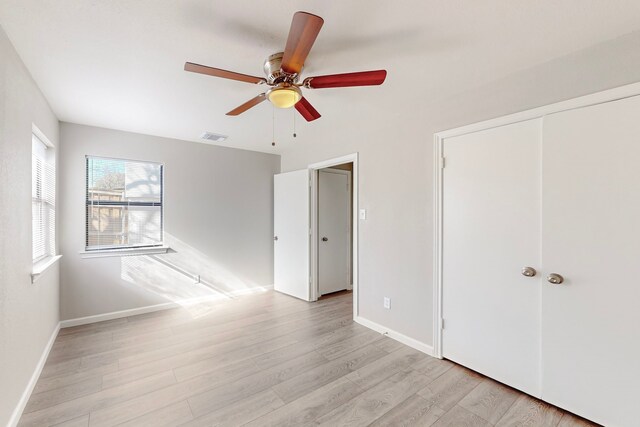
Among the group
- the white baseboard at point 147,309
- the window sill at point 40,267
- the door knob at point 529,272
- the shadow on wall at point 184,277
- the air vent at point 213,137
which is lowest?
the white baseboard at point 147,309

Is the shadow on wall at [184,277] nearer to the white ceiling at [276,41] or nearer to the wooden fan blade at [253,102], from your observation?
the white ceiling at [276,41]

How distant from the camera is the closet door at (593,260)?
1.66 m

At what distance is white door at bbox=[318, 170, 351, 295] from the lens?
4410 mm

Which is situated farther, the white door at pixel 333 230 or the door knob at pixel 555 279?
the white door at pixel 333 230

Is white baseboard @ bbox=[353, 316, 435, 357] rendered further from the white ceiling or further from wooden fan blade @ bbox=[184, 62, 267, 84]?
wooden fan blade @ bbox=[184, 62, 267, 84]

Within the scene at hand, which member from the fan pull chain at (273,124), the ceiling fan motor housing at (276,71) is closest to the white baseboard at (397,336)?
the fan pull chain at (273,124)

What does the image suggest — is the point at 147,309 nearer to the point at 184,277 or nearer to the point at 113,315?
the point at 113,315

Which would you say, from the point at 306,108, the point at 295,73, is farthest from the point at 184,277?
the point at 295,73

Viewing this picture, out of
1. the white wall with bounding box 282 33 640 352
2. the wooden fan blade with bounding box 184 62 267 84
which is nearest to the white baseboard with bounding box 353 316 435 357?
the white wall with bounding box 282 33 640 352

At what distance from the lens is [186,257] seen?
160 inches

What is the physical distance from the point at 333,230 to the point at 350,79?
3.13 metres

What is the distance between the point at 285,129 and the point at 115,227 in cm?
254

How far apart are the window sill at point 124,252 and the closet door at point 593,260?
4.22 metres

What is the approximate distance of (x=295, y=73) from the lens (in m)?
1.71
